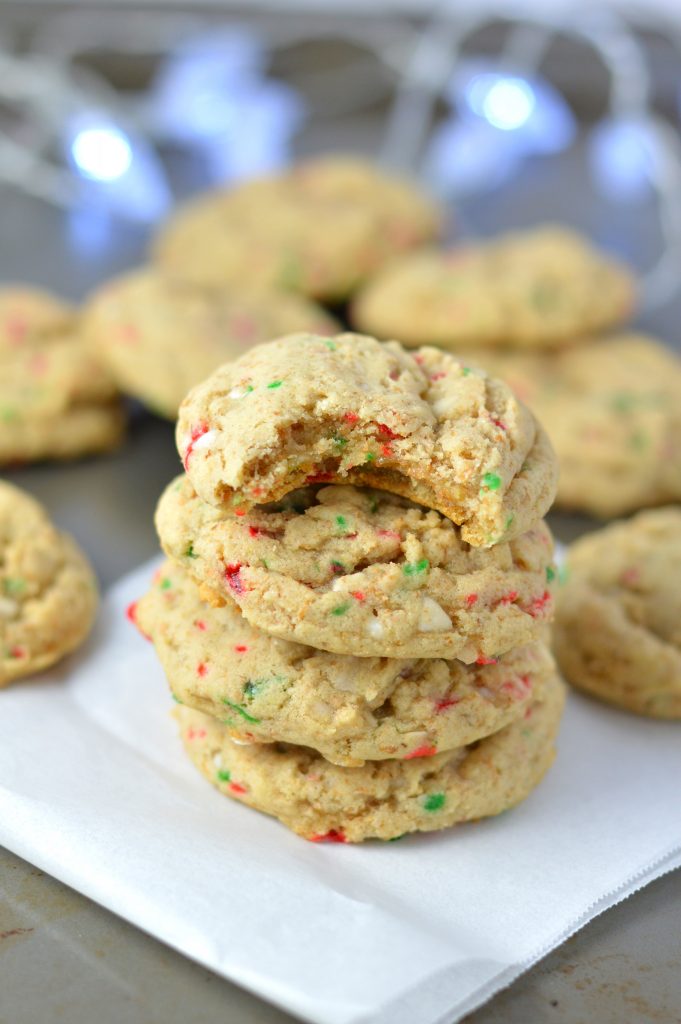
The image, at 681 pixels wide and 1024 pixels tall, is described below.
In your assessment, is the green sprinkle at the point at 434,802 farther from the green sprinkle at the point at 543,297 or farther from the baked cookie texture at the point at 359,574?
the green sprinkle at the point at 543,297

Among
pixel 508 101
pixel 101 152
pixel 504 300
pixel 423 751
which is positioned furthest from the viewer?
pixel 508 101

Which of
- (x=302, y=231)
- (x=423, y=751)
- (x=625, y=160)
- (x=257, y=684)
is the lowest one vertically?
(x=423, y=751)

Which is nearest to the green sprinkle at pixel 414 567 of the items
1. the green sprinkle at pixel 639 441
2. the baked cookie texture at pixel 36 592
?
the baked cookie texture at pixel 36 592

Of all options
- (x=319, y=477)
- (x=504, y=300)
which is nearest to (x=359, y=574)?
(x=319, y=477)

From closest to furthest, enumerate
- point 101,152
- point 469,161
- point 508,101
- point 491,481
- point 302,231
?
point 491,481 → point 302,231 → point 101,152 → point 508,101 → point 469,161

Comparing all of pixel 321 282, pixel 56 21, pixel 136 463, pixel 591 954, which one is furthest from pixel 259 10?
pixel 591 954

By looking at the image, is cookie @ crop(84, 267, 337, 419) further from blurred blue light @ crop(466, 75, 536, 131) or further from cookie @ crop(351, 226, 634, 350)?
blurred blue light @ crop(466, 75, 536, 131)

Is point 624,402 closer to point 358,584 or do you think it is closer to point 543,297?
point 543,297

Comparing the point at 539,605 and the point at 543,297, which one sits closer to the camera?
the point at 539,605
